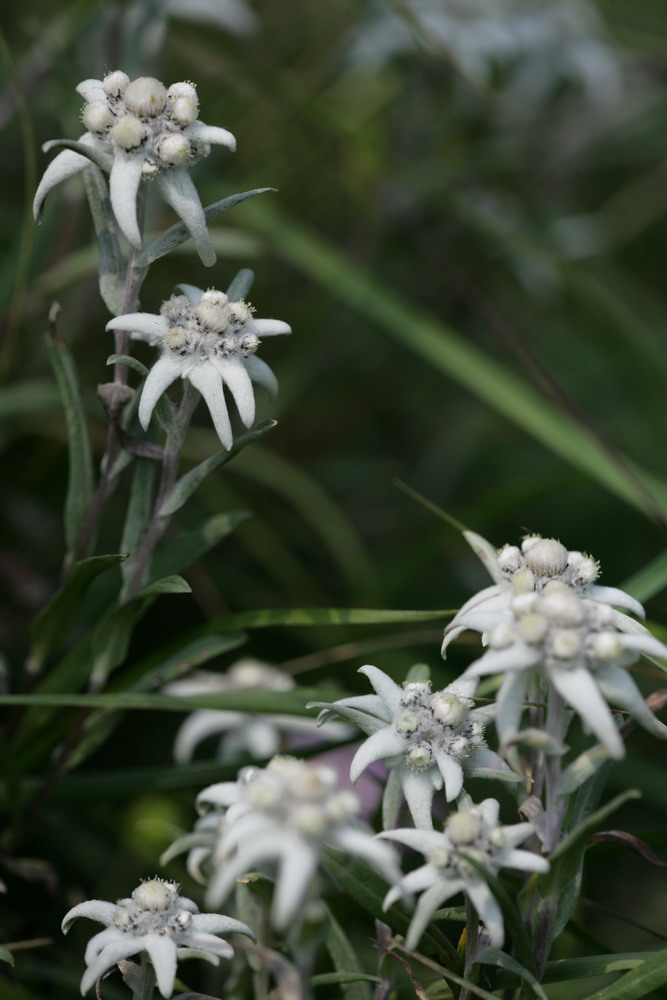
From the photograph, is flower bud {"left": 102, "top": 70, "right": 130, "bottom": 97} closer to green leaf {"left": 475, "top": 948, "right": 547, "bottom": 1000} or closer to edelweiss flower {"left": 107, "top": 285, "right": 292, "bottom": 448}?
edelweiss flower {"left": 107, "top": 285, "right": 292, "bottom": 448}

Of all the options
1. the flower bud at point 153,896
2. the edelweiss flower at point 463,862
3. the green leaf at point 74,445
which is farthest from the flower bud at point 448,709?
the green leaf at point 74,445

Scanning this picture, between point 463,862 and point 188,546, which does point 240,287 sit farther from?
point 463,862

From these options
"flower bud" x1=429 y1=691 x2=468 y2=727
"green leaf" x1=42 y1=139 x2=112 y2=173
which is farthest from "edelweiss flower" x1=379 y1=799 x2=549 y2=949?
"green leaf" x1=42 y1=139 x2=112 y2=173

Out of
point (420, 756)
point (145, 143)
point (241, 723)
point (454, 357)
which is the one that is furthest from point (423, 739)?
point (454, 357)

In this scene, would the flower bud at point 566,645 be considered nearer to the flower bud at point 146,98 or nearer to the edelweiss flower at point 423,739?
the edelweiss flower at point 423,739

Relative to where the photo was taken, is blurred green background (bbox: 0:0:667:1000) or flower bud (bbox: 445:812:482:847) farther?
blurred green background (bbox: 0:0:667:1000)

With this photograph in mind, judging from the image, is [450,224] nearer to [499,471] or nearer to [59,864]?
[499,471]

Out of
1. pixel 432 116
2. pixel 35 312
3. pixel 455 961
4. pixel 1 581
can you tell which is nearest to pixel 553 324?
pixel 432 116
